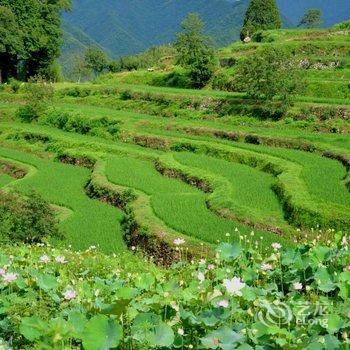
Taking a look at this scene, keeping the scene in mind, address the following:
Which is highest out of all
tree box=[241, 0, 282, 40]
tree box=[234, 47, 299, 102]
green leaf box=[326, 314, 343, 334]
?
tree box=[241, 0, 282, 40]

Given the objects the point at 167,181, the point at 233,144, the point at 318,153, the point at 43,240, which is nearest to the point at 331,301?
the point at 43,240

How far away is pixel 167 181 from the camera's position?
25.0 meters

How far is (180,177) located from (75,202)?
16.1 ft

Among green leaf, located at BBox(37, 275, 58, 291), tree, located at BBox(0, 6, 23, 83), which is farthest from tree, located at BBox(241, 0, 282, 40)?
green leaf, located at BBox(37, 275, 58, 291)

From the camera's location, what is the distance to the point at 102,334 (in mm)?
4402

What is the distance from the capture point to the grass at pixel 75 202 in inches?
744

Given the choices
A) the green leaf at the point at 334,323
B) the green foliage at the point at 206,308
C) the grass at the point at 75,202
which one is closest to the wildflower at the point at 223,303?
the green foliage at the point at 206,308

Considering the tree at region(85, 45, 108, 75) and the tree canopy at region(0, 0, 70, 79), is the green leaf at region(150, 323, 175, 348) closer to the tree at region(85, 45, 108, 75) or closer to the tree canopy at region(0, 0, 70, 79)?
the tree canopy at region(0, 0, 70, 79)

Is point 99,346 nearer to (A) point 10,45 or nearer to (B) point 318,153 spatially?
(B) point 318,153

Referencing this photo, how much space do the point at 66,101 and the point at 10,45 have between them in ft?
41.7

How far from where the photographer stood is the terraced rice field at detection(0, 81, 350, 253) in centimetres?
1805

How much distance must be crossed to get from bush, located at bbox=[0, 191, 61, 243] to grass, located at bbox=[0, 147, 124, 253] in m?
0.99

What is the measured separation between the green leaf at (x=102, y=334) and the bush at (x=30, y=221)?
13306 mm

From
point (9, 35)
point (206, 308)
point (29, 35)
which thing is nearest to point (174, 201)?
point (206, 308)
